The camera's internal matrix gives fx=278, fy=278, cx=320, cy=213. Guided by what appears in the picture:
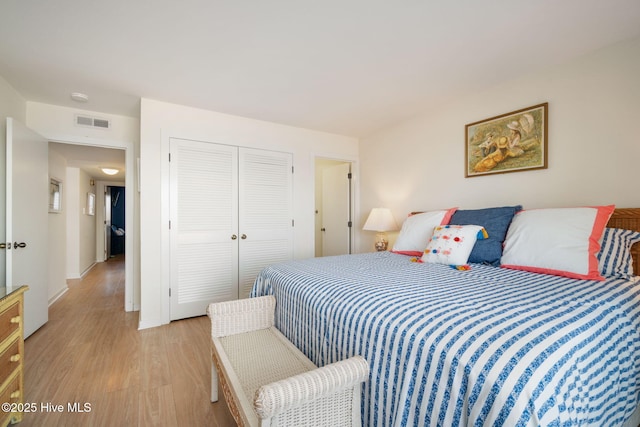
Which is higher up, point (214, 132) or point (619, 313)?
point (214, 132)

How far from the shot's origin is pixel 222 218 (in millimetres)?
3164

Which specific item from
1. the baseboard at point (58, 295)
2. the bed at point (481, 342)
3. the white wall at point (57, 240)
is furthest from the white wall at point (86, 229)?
the bed at point (481, 342)

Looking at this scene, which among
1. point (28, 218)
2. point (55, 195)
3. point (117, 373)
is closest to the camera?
point (117, 373)

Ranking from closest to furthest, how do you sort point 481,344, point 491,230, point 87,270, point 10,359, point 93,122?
point 481,344
point 10,359
point 491,230
point 93,122
point 87,270

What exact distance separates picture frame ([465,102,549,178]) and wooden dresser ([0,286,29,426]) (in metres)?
3.36

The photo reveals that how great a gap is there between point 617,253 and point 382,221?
2.00 m

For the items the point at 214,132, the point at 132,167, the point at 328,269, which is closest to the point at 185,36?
the point at 214,132

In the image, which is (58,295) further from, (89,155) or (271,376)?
(271,376)

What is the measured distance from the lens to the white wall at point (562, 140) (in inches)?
72.0

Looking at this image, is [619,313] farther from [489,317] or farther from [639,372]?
[489,317]

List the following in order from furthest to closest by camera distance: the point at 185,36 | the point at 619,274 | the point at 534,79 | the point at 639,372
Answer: the point at 534,79
the point at 185,36
the point at 619,274
the point at 639,372

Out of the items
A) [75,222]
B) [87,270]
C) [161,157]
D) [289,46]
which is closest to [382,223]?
[289,46]

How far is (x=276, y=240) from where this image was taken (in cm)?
352

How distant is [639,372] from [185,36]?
2.93m
